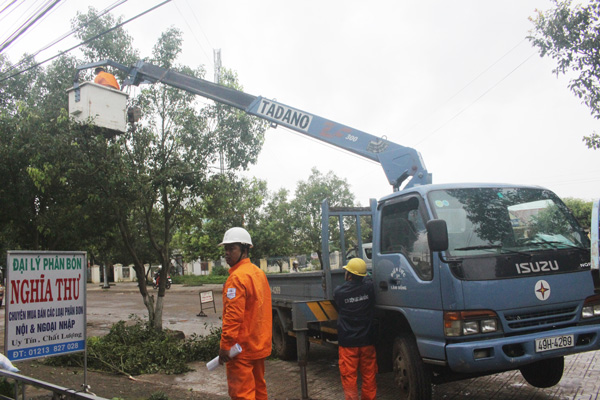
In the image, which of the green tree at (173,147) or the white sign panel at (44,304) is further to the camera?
the green tree at (173,147)

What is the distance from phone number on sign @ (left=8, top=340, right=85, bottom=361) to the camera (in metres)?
4.73

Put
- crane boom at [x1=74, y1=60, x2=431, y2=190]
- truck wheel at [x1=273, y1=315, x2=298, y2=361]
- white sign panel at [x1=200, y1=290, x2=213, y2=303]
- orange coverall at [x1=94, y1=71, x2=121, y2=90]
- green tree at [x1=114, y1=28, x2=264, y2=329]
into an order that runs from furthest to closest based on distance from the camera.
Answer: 1. white sign panel at [x1=200, y1=290, x2=213, y2=303]
2. green tree at [x1=114, y1=28, x2=264, y2=329]
3. orange coverall at [x1=94, y1=71, x2=121, y2=90]
4. truck wheel at [x1=273, y1=315, x2=298, y2=361]
5. crane boom at [x1=74, y1=60, x2=431, y2=190]

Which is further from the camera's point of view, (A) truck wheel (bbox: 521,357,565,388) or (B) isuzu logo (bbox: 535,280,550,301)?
(A) truck wheel (bbox: 521,357,565,388)

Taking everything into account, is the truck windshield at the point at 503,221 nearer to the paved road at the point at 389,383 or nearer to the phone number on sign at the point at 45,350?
the paved road at the point at 389,383

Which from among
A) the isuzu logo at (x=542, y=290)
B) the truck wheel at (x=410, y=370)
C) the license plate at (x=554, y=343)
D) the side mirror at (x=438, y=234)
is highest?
the side mirror at (x=438, y=234)

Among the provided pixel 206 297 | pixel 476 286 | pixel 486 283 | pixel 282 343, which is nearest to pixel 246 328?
pixel 476 286

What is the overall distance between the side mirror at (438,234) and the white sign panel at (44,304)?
3.77 metres

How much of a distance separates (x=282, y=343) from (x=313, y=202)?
2195 cm

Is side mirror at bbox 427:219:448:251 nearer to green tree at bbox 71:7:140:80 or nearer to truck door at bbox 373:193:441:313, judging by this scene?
truck door at bbox 373:193:441:313

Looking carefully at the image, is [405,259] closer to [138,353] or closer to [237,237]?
[237,237]

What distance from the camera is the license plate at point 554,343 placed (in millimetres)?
4383

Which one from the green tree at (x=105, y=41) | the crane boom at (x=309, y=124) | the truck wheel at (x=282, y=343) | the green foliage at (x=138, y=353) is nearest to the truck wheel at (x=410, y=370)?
the crane boom at (x=309, y=124)

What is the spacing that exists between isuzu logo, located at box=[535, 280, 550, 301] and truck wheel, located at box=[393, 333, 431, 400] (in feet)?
4.33

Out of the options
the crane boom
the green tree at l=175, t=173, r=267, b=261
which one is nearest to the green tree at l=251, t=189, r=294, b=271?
the green tree at l=175, t=173, r=267, b=261
